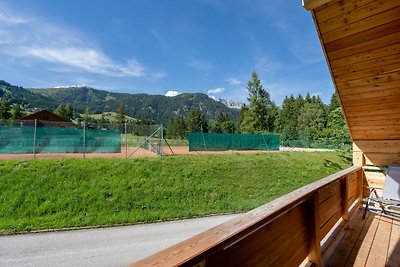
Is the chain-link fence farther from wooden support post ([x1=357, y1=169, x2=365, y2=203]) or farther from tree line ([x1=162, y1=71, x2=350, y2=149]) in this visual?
tree line ([x1=162, y1=71, x2=350, y2=149])

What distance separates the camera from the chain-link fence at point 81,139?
10.1 meters

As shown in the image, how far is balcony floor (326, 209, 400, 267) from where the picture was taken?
2.29m

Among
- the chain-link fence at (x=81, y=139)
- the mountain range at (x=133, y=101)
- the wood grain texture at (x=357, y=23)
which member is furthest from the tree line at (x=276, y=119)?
the mountain range at (x=133, y=101)

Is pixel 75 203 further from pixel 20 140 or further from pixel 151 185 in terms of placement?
pixel 20 140

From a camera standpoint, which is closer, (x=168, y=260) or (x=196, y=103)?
(x=168, y=260)

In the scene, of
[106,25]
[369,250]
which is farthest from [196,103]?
[369,250]

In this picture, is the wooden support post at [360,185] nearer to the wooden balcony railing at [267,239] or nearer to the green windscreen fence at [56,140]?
the wooden balcony railing at [267,239]

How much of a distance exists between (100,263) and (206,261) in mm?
4604

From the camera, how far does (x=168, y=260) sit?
691 mm

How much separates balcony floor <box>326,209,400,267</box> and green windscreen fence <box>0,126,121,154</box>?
413 inches

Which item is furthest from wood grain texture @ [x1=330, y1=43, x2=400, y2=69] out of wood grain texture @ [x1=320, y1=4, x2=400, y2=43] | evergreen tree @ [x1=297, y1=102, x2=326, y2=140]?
evergreen tree @ [x1=297, y1=102, x2=326, y2=140]

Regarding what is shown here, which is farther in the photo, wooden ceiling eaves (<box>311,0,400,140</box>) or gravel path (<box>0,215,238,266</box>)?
gravel path (<box>0,215,238,266</box>)

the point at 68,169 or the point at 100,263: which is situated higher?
the point at 68,169

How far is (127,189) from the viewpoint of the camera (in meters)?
8.09
